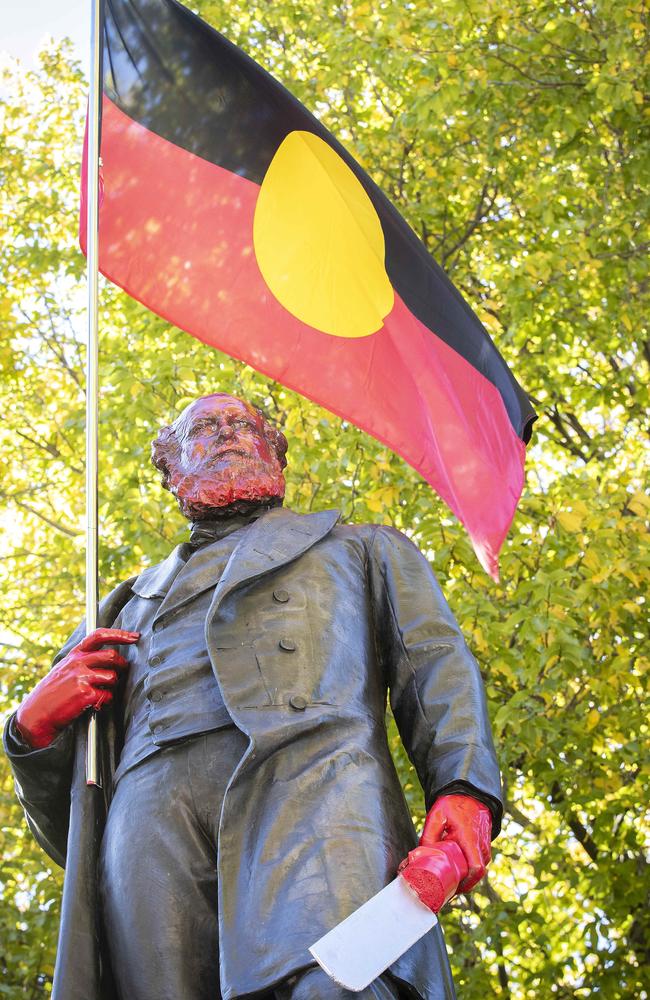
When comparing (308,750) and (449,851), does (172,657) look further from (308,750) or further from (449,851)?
(449,851)

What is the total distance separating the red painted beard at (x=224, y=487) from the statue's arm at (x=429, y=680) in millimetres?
336

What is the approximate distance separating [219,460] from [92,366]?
404 mm

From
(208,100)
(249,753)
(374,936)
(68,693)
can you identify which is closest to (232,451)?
(68,693)

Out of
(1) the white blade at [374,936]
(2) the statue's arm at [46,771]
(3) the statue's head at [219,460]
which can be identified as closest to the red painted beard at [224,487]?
(3) the statue's head at [219,460]

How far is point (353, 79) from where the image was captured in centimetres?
1022

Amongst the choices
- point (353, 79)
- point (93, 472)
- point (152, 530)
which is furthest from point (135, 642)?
point (353, 79)

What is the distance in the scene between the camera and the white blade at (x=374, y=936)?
2.58 meters

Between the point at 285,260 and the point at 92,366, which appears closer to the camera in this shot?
the point at 92,366

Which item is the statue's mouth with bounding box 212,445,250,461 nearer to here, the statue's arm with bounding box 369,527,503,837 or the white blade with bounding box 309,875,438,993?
the statue's arm with bounding box 369,527,503,837

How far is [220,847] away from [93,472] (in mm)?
1114

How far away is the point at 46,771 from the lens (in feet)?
11.4

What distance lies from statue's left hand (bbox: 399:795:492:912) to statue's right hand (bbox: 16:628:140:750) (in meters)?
0.85

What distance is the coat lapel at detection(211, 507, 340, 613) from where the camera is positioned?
3.36 metres

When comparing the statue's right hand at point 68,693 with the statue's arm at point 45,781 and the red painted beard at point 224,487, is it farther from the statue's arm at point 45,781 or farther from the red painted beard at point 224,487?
the red painted beard at point 224,487
